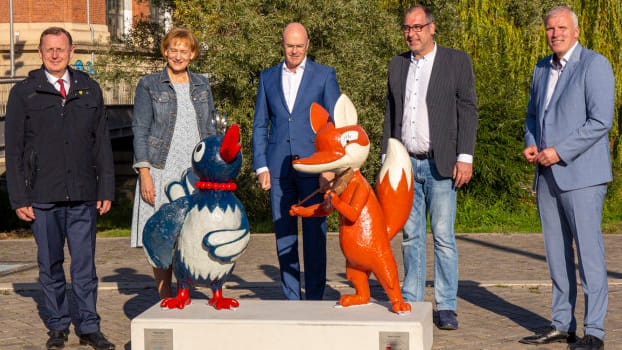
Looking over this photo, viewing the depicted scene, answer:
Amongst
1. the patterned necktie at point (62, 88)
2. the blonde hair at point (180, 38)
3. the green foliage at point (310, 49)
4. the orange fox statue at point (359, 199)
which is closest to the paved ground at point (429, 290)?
the orange fox statue at point (359, 199)

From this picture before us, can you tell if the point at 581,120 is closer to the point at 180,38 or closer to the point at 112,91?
the point at 180,38

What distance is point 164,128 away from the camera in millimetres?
7242

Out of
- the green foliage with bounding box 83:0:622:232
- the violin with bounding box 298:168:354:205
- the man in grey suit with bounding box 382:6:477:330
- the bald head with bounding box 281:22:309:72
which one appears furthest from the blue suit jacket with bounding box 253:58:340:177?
the green foliage with bounding box 83:0:622:232

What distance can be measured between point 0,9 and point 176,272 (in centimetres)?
4408

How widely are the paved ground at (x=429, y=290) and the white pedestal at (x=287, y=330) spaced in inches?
24.8

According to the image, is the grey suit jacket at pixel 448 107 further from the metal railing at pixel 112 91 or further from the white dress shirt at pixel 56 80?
the metal railing at pixel 112 91

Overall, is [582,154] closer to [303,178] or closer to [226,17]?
[303,178]

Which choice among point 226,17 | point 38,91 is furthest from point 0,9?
point 38,91

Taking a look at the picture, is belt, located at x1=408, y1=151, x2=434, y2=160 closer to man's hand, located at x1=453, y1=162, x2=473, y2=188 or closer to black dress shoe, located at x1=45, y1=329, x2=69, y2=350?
man's hand, located at x1=453, y1=162, x2=473, y2=188

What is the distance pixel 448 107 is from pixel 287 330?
7.68ft

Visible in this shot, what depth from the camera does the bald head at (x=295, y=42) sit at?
23.3ft

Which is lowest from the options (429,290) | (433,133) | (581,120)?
(429,290)

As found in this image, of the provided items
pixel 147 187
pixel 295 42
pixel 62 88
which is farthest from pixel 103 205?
pixel 295 42

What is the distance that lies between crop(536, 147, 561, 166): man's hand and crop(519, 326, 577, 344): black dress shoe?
1208 millimetres
